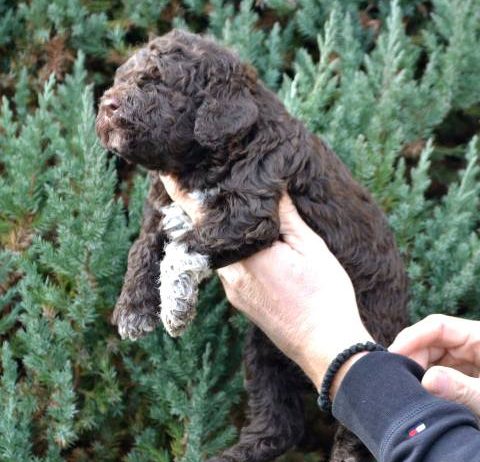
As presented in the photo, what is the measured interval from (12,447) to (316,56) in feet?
9.46

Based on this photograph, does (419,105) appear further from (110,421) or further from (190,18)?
(110,421)

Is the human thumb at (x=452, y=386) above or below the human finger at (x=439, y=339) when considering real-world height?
above

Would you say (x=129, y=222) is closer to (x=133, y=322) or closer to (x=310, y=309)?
(x=133, y=322)

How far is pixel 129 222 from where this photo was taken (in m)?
3.53

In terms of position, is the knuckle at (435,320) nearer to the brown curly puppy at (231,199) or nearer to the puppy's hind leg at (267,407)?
the brown curly puppy at (231,199)

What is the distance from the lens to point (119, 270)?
3375 millimetres

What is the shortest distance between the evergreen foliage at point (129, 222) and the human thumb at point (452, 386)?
4.41ft

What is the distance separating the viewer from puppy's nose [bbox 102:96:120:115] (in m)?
2.69

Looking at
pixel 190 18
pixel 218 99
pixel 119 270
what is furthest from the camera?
pixel 190 18

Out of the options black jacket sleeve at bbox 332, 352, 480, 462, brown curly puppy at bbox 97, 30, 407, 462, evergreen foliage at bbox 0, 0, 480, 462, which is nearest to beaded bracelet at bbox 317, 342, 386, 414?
black jacket sleeve at bbox 332, 352, 480, 462

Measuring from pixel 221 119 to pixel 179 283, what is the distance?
65 centimetres

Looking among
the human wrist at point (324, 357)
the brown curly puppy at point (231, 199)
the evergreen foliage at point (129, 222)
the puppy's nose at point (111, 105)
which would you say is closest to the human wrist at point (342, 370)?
the human wrist at point (324, 357)

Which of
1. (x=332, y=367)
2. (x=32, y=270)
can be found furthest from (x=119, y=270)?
(x=332, y=367)

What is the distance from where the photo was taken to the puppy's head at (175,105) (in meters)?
2.70
